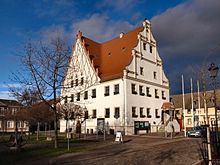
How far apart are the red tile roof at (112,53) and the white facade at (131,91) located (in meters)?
0.83

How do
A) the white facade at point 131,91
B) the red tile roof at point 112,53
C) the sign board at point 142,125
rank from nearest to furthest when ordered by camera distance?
the white facade at point 131,91 → the sign board at point 142,125 → the red tile roof at point 112,53

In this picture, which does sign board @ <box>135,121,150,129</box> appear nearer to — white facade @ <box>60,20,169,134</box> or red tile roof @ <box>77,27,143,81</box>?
white facade @ <box>60,20,169,134</box>

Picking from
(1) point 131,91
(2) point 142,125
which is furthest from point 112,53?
(2) point 142,125

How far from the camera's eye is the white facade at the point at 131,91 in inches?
1510

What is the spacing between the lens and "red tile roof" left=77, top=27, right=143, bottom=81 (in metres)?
41.2

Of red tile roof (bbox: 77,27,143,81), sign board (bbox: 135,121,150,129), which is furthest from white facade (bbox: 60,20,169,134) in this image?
red tile roof (bbox: 77,27,143,81)

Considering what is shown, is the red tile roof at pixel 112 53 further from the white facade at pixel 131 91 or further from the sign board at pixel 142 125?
the sign board at pixel 142 125

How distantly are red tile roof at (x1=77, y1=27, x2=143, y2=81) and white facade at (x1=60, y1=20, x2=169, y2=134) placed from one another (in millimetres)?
828

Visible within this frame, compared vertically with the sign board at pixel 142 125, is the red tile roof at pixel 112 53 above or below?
above

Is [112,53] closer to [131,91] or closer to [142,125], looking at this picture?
[131,91]

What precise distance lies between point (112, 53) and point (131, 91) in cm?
1004

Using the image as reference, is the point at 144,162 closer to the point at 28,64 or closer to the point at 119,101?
the point at 28,64

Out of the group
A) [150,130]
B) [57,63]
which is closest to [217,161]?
[57,63]

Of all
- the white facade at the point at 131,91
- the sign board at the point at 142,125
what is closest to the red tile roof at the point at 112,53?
the white facade at the point at 131,91
